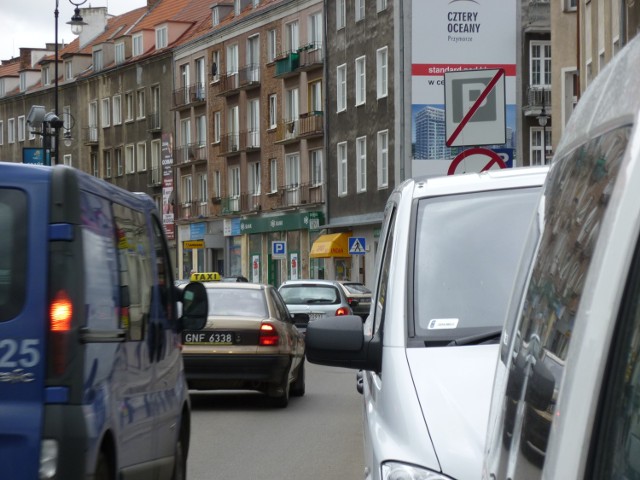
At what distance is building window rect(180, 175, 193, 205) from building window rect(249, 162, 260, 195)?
7.81 metres

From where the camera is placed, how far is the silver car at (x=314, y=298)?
29328mm

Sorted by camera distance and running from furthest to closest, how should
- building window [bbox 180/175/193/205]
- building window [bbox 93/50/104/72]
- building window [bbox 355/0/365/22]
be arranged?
building window [bbox 93/50/104/72]
building window [bbox 180/175/193/205]
building window [bbox 355/0/365/22]

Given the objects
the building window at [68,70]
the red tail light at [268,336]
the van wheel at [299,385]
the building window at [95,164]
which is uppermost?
the building window at [68,70]

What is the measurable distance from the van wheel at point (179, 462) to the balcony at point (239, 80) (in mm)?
60166

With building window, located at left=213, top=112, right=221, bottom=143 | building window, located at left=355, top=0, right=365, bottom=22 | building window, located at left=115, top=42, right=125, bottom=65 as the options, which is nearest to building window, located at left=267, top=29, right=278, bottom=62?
building window, located at left=213, top=112, right=221, bottom=143

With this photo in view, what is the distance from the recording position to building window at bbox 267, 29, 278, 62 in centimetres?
6738

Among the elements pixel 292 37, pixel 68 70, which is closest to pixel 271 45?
pixel 292 37

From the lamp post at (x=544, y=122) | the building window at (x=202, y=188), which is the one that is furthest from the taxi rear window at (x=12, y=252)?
the building window at (x=202, y=188)

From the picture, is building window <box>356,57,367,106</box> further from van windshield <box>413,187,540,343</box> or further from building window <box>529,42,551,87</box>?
van windshield <box>413,187,540,343</box>

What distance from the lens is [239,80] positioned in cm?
7056

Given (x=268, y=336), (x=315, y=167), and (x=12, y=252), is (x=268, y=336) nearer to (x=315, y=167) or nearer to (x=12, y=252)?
(x=12, y=252)

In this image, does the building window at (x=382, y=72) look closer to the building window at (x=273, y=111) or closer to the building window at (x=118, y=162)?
the building window at (x=273, y=111)

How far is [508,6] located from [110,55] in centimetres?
6190

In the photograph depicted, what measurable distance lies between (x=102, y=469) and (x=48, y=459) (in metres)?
0.62
